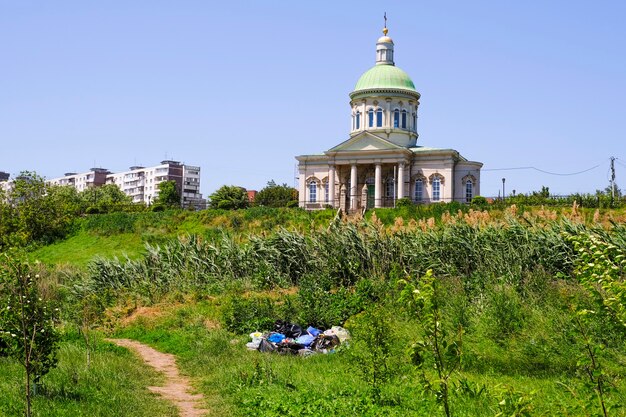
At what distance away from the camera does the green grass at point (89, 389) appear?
949cm

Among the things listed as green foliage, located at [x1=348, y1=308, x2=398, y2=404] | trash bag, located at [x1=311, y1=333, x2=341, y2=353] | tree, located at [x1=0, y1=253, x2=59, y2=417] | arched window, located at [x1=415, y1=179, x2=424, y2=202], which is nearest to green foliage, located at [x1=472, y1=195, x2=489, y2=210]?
arched window, located at [x1=415, y1=179, x2=424, y2=202]

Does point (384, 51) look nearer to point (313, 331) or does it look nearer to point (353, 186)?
point (353, 186)

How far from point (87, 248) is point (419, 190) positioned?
25.6 meters

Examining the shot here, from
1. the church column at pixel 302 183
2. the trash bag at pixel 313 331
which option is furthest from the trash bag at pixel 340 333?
the church column at pixel 302 183

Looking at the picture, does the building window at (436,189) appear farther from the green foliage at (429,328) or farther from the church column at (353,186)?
the green foliage at (429,328)

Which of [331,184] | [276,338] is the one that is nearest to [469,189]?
[331,184]

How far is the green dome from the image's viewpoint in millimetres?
56812

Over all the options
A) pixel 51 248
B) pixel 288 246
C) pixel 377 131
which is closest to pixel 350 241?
pixel 288 246

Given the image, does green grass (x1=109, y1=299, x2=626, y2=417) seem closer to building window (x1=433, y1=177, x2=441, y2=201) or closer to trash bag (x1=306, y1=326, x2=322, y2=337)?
trash bag (x1=306, y1=326, x2=322, y2=337)

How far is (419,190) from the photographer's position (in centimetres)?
5422

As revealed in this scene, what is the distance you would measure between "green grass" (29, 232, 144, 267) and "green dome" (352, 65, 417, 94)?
78.3 ft

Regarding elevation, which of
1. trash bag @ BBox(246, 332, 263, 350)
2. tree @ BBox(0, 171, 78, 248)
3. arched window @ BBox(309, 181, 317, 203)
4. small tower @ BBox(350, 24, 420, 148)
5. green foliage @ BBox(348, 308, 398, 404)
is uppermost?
small tower @ BBox(350, 24, 420, 148)

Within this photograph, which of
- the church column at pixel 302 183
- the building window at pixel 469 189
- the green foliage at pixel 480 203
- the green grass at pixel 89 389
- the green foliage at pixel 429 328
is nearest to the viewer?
the green foliage at pixel 429 328

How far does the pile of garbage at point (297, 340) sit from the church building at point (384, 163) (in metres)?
32.5
